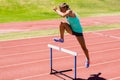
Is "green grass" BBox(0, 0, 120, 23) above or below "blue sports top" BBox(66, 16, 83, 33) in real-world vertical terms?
above

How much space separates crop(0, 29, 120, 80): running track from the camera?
26.7 feet

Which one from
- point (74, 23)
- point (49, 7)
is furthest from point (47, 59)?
point (49, 7)

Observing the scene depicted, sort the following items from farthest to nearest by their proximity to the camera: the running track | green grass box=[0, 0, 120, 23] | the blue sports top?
green grass box=[0, 0, 120, 23], the running track, the blue sports top

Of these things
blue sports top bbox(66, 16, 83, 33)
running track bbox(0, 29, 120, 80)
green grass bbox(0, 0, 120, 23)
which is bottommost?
running track bbox(0, 29, 120, 80)

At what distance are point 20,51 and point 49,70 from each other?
129 inches

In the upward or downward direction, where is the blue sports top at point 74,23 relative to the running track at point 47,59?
upward

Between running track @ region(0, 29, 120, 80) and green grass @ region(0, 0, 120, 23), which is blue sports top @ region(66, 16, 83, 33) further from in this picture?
green grass @ region(0, 0, 120, 23)

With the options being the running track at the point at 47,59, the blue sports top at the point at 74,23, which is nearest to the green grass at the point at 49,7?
the running track at the point at 47,59

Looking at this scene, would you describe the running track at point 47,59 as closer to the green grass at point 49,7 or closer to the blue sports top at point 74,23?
the blue sports top at point 74,23

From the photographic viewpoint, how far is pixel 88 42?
13.4m

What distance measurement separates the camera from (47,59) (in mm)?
10047

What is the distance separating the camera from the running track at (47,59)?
321 inches

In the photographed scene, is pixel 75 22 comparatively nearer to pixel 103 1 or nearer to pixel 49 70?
pixel 49 70

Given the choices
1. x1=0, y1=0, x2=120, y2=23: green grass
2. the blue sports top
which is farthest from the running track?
x1=0, y1=0, x2=120, y2=23: green grass
